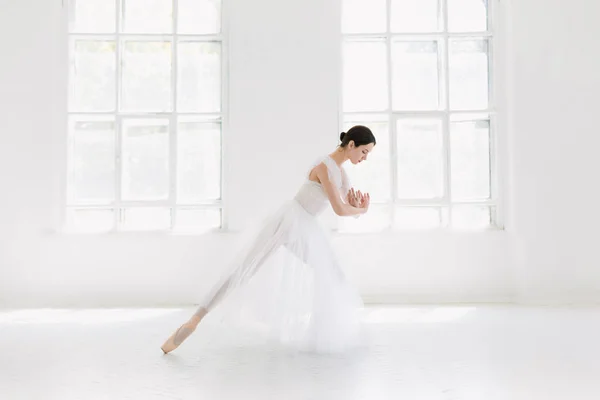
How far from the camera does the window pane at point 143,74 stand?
5.25 meters

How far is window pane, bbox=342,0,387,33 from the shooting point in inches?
210

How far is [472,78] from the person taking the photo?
5.31 metres

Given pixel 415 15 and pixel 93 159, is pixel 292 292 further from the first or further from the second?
pixel 415 15

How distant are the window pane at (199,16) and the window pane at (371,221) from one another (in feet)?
7.10

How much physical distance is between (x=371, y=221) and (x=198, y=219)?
62.6 inches

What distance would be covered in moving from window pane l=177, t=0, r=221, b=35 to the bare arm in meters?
2.64

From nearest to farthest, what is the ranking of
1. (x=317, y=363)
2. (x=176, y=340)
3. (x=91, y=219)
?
1. (x=317, y=363)
2. (x=176, y=340)
3. (x=91, y=219)

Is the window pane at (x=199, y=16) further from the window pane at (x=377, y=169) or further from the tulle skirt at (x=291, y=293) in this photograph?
the tulle skirt at (x=291, y=293)

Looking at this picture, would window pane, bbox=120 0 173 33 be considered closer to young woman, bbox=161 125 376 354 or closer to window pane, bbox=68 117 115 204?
window pane, bbox=68 117 115 204

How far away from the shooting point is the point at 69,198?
5.12 metres

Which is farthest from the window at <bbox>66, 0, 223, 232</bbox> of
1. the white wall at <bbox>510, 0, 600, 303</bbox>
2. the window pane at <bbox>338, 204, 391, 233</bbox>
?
the white wall at <bbox>510, 0, 600, 303</bbox>

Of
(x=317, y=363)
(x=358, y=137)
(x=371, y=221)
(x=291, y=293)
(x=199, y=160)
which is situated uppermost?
(x=199, y=160)

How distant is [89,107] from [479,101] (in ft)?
11.8

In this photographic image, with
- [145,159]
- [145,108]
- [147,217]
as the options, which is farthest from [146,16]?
[147,217]
